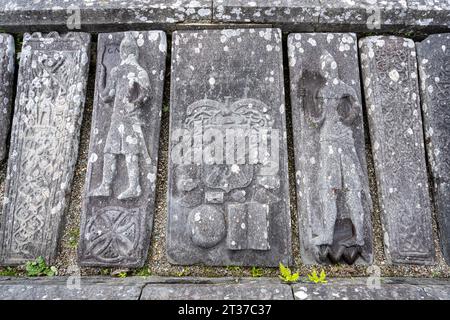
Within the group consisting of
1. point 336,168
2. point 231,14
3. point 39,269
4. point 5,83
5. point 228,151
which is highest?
point 231,14

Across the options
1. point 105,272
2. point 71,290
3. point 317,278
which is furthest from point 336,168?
point 71,290

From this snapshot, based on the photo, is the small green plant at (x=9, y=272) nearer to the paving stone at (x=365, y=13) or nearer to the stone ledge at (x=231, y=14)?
the stone ledge at (x=231, y=14)

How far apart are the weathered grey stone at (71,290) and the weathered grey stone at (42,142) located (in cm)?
33

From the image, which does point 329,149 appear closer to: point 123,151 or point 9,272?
point 123,151

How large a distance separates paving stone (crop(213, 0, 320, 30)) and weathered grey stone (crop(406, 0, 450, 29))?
2.76 ft

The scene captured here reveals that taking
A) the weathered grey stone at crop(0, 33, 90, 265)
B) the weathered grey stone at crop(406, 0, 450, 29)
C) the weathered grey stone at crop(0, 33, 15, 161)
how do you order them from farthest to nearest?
the weathered grey stone at crop(406, 0, 450, 29), the weathered grey stone at crop(0, 33, 15, 161), the weathered grey stone at crop(0, 33, 90, 265)

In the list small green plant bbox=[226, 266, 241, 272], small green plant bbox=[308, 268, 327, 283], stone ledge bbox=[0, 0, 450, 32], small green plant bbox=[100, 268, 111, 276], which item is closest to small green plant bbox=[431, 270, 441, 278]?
small green plant bbox=[308, 268, 327, 283]

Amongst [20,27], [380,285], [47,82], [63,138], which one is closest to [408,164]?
[380,285]

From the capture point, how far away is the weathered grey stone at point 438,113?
2771 millimetres

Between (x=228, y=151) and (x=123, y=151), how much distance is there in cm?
83

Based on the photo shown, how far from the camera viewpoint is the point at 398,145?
284 centimetres

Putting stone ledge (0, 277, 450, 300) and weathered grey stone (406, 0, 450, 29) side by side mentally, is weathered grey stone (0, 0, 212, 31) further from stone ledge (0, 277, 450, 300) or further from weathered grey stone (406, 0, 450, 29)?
stone ledge (0, 277, 450, 300)

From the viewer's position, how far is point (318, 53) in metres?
3.01

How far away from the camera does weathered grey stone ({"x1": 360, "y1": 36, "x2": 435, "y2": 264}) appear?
2666 mm
